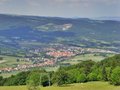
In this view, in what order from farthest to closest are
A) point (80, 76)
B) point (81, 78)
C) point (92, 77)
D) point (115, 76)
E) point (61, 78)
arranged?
point (92, 77) < point (80, 76) < point (81, 78) < point (61, 78) < point (115, 76)

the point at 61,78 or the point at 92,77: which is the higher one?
the point at 61,78

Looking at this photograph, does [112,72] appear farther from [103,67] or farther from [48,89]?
[48,89]

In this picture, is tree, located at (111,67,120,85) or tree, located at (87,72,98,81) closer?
tree, located at (111,67,120,85)

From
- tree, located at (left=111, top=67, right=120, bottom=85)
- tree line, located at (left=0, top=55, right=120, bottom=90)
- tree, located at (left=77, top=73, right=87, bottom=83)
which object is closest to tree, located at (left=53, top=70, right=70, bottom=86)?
tree line, located at (left=0, top=55, right=120, bottom=90)

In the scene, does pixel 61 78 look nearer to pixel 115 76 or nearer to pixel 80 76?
pixel 80 76

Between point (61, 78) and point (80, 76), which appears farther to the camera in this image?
point (80, 76)

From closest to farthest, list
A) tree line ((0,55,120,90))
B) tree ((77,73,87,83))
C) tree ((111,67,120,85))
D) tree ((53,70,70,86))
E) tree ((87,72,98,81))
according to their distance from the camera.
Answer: tree ((111,67,120,85)) < tree ((53,70,70,86)) < tree line ((0,55,120,90)) < tree ((77,73,87,83)) < tree ((87,72,98,81))

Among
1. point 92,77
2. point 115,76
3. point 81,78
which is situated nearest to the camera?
point 115,76

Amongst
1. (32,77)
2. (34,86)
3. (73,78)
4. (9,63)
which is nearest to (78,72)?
(73,78)

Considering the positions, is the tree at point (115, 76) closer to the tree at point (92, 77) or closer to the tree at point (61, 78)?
the tree at point (92, 77)

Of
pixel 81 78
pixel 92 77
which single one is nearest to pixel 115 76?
pixel 92 77

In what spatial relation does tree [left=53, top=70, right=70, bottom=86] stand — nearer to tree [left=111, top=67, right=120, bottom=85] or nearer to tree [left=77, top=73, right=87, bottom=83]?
tree [left=77, top=73, right=87, bottom=83]
